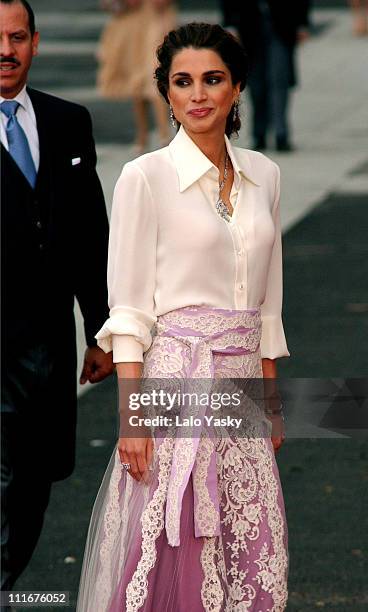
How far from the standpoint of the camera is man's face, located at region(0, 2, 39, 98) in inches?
190

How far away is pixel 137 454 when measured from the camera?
13.9 ft

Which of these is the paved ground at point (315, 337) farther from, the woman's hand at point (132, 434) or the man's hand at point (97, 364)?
the woman's hand at point (132, 434)

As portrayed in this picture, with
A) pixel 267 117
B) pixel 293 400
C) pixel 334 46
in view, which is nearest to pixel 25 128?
pixel 293 400

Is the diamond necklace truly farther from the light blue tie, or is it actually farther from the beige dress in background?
the beige dress in background

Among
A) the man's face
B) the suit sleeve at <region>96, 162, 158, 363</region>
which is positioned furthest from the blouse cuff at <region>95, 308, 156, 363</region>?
the man's face

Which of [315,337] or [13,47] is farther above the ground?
[13,47]

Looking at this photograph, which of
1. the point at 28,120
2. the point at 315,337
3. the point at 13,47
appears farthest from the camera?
the point at 315,337

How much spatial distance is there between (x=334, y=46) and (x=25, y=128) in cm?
2329

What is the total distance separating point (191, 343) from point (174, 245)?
10.6 inches

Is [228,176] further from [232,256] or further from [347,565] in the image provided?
[347,565]

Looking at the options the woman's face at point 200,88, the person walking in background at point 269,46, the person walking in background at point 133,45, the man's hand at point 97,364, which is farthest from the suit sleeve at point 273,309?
the person walking in background at point 269,46
